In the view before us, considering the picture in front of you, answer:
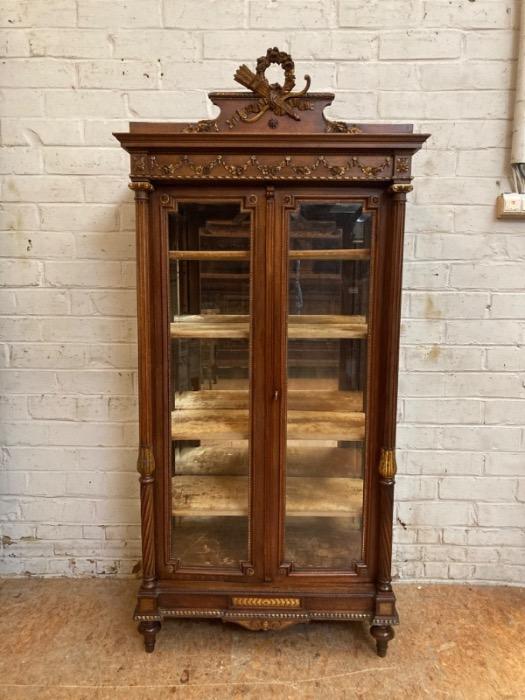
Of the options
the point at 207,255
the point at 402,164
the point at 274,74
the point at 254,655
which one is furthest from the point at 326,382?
the point at 274,74

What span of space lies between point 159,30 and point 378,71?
0.87m

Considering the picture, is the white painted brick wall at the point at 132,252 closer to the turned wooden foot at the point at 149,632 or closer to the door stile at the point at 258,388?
the turned wooden foot at the point at 149,632

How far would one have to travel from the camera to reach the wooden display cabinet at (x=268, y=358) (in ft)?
4.50

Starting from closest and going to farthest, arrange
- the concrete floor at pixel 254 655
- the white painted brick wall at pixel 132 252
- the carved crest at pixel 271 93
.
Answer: the carved crest at pixel 271 93 < the concrete floor at pixel 254 655 < the white painted brick wall at pixel 132 252

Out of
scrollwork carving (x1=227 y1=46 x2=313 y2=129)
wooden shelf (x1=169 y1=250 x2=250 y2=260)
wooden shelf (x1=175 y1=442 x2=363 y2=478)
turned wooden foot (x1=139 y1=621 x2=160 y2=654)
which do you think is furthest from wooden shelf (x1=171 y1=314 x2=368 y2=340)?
turned wooden foot (x1=139 y1=621 x2=160 y2=654)

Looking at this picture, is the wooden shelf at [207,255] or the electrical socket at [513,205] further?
the electrical socket at [513,205]

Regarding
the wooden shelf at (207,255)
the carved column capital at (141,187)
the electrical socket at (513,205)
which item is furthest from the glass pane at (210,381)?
the electrical socket at (513,205)

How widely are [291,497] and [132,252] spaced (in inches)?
45.6

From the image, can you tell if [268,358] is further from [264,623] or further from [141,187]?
[264,623]

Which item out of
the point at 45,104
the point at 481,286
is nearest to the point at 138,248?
the point at 45,104

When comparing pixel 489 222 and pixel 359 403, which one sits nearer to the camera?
pixel 359 403

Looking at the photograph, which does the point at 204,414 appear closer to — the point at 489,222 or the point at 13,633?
the point at 13,633

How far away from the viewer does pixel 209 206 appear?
1.46m

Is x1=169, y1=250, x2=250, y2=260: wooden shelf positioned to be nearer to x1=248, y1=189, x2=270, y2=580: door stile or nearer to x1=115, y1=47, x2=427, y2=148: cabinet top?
x1=248, y1=189, x2=270, y2=580: door stile
